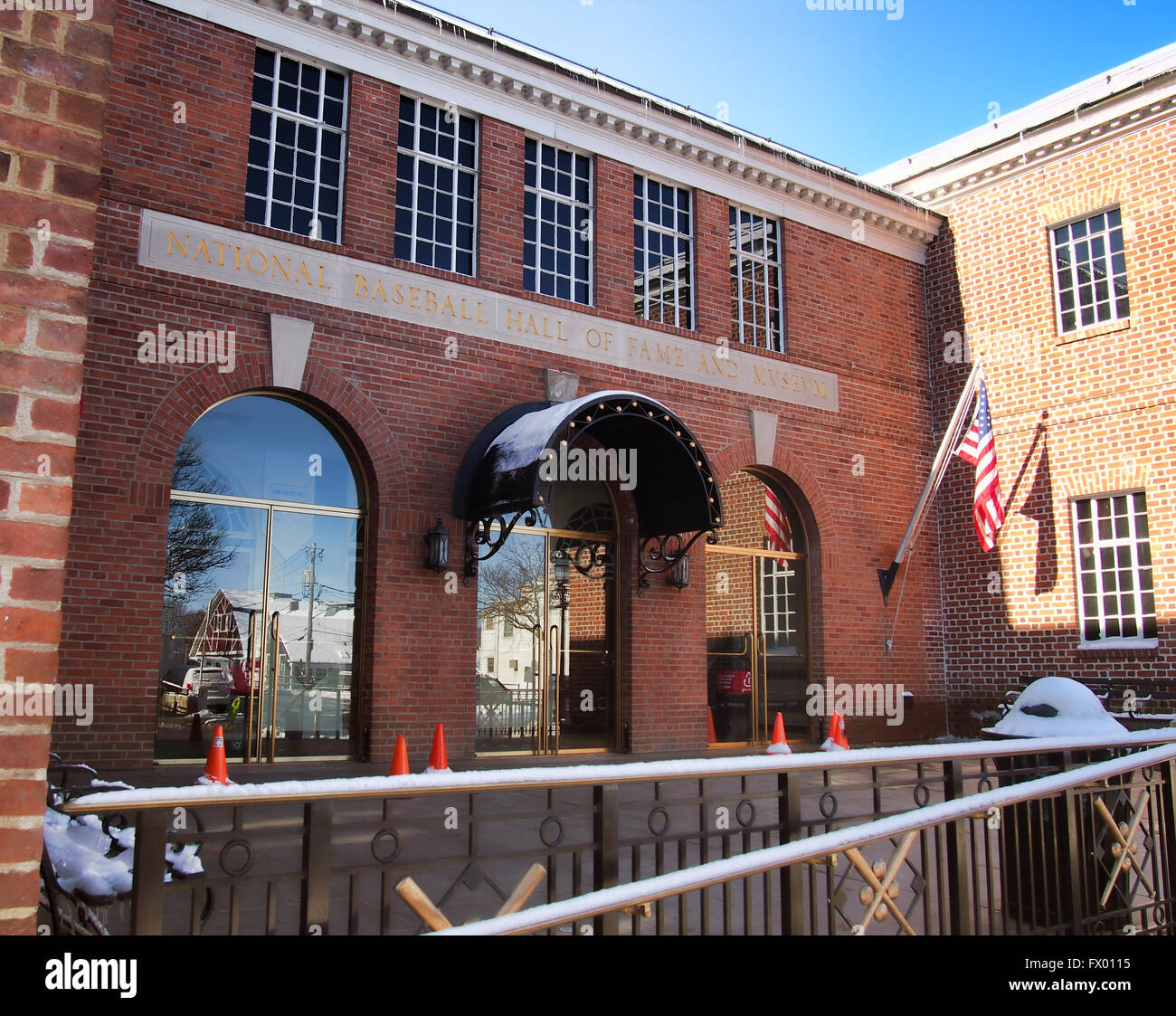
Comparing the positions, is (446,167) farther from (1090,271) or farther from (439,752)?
(1090,271)

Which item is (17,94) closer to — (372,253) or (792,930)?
(792,930)

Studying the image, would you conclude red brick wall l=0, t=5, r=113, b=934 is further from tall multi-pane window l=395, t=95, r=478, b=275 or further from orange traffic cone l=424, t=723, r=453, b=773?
tall multi-pane window l=395, t=95, r=478, b=275

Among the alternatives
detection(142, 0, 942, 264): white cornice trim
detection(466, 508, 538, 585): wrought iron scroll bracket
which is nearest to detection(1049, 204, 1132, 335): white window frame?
detection(142, 0, 942, 264): white cornice trim

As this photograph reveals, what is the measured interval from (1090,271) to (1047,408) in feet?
7.01

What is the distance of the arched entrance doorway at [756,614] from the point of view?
13648 millimetres

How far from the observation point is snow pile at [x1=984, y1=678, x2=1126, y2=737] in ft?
18.8

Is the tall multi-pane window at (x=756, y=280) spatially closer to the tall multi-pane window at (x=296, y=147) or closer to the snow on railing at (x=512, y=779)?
the tall multi-pane window at (x=296, y=147)

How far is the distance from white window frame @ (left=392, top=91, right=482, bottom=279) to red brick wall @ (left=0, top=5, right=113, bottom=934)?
9418 millimetres

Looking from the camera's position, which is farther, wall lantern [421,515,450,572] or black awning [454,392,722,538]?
wall lantern [421,515,450,572]

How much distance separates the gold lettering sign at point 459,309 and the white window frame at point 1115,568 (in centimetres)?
413
